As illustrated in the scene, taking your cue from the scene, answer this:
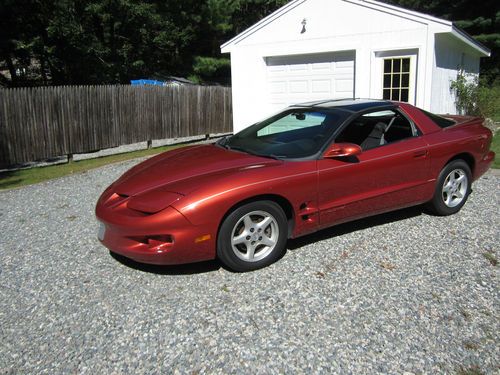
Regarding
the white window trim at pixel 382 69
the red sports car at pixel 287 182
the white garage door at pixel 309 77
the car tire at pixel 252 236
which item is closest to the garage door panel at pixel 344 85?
the white garage door at pixel 309 77

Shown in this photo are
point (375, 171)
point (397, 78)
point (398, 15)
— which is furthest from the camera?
point (397, 78)

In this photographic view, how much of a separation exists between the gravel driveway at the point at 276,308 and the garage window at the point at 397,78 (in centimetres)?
623

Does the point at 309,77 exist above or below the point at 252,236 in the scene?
above

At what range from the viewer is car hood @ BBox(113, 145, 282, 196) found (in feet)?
13.5

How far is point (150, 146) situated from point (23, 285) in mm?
10179

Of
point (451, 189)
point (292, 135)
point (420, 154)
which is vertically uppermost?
point (292, 135)

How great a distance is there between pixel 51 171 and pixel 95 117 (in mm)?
2314

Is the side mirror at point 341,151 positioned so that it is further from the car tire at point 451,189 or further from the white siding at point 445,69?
the white siding at point 445,69

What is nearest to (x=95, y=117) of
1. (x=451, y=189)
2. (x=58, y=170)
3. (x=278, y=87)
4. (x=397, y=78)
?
(x=58, y=170)

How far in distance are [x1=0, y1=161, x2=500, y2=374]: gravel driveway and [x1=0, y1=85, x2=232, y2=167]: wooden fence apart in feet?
21.0

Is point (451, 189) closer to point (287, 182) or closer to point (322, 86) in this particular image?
point (287, 182)

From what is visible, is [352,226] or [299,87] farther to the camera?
[299,87]

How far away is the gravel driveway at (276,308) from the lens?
290 centimetres

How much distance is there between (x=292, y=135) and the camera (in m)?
5.02
